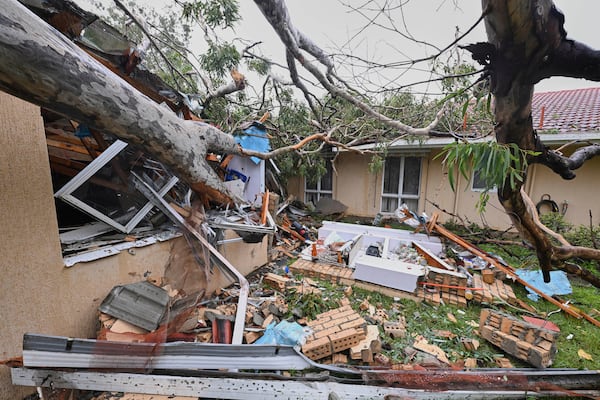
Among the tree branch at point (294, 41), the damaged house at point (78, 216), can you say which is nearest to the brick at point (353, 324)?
the damaged house at point (78, 216)

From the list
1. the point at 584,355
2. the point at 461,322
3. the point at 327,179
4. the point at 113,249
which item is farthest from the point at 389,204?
the point at 113,249

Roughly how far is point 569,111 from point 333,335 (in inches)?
387

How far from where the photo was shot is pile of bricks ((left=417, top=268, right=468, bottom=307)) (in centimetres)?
385

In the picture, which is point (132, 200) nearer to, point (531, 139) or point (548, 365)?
point (531, 139)

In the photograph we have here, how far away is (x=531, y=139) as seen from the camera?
159 cm

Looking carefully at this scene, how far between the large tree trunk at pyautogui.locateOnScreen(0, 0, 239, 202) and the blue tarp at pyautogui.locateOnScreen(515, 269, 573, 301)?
578 centimetres

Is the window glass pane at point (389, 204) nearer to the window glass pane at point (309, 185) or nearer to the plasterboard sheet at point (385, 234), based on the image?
the plasterboard sheet at point (385, 234)

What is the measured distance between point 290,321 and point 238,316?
2.40 ft

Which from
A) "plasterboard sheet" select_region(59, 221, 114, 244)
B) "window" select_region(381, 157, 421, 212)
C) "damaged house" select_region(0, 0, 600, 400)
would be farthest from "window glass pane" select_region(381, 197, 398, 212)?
"plasterboard sheet" select_region(59, 221, 114, 244)

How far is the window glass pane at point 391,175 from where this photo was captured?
827cm

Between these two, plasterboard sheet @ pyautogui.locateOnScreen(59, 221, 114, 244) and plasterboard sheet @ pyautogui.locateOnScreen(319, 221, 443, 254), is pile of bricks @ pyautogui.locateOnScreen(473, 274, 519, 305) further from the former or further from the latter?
plasterboard sheet @ pyautogui.locateOnScreen(59, 221, 114, 244)

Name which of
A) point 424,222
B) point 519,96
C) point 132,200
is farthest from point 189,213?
point 424,222

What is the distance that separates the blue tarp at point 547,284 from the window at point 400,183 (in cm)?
397

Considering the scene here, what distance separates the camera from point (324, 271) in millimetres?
4758
